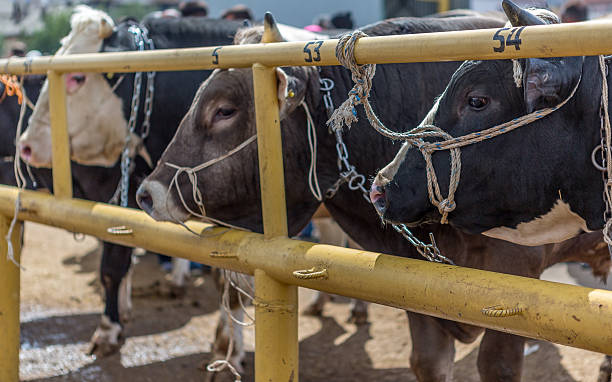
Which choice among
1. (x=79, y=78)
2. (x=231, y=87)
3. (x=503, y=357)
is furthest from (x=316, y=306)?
(x=231, y=87)

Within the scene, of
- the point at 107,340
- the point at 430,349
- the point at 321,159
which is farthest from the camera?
the point at 107,340

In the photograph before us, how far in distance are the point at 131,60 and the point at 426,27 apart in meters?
1.05

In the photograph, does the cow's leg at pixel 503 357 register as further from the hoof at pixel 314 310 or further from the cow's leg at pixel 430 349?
the hoof at pixel 314 310

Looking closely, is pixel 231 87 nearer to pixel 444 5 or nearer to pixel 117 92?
pixel 117 92

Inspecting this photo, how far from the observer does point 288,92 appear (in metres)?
2.27

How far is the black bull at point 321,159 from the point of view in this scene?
2441mm

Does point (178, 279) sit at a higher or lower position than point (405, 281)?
lower

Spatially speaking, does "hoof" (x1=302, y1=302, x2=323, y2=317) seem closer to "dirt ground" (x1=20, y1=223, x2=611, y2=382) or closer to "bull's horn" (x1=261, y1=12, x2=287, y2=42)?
"dirt ground" (x1=20, y1=223, x2=611, y2=382)

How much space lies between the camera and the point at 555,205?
1.75 meters

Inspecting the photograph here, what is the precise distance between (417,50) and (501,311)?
55 centimetres

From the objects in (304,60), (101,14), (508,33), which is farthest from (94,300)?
(508,33)

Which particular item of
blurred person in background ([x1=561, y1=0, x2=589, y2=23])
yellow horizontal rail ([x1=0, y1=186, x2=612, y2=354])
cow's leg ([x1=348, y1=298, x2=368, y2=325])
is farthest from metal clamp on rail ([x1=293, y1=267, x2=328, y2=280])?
blurred person in background ([x1=561, y1=0, x2=589, y2=23])

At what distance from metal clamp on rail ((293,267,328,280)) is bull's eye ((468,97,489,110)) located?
54 centimetres

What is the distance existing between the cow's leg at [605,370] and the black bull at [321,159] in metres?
1.01
